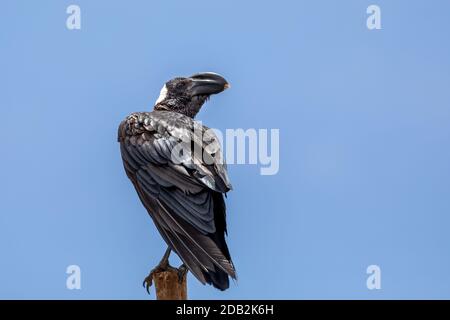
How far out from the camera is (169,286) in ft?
32.2

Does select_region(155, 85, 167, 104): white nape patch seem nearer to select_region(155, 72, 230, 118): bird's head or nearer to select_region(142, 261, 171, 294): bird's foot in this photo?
select_region(155, 72, 230, 118): bird's head

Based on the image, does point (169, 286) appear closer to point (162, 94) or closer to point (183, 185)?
point (183, 185)

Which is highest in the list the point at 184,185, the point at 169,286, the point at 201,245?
the point at 184,185

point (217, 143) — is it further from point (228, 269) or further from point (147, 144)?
point (228, 269)

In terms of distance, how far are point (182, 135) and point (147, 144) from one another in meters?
0.49

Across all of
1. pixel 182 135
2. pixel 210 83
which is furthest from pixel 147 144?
pixel 210 83

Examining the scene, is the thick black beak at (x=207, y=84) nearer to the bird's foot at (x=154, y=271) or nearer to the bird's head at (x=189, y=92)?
the bird's head at (x=189, y=92)

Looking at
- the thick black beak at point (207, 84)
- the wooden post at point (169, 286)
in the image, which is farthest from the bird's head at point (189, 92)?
→ the wooden post at point (169, 286)

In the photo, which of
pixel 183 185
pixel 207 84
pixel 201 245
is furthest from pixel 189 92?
pixel 201 245

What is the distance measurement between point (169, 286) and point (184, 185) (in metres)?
1.24

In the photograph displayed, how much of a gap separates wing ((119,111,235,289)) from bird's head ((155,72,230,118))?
125cm

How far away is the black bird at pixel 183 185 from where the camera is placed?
9.68m

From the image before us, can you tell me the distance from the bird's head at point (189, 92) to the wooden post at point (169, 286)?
3.64 meters

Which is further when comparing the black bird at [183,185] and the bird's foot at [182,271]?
the bird's foot at [182,271]
